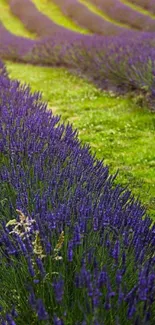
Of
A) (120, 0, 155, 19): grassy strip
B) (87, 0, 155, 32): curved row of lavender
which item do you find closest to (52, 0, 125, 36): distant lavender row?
(87, 0, 155, 32): curved row of lavender

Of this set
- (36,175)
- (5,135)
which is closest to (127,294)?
(36,175)

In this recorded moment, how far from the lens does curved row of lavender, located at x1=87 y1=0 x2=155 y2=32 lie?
18253 mm

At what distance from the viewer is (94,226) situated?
2.22m

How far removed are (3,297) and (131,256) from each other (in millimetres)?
561

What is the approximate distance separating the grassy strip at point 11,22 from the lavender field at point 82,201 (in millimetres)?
13904

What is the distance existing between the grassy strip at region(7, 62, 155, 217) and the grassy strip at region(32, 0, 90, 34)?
38.7 ft

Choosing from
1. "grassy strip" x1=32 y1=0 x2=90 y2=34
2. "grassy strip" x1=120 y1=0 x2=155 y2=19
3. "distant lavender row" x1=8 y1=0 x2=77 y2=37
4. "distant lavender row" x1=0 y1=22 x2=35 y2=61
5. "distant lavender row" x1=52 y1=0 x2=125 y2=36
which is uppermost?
"grassy strip" x1=120 y1=0 x2=155 y2=19

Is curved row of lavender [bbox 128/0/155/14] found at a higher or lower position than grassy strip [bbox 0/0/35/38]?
higher

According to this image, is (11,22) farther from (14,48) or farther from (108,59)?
(108,59)

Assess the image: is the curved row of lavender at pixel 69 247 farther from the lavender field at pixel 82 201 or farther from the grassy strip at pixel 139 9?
the grassy strip at pixel 139 9

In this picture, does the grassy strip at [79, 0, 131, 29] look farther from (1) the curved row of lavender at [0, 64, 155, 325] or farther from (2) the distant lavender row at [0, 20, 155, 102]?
(1) the curved row of lavender at [0, 64, 155, 325]

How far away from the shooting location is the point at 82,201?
8.27ft

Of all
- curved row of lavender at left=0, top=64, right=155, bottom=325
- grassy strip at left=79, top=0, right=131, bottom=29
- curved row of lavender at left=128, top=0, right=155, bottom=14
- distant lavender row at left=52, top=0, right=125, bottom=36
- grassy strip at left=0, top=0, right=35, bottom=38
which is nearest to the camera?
curved row of lavender at left=0, top=64, right=155, bottom=325

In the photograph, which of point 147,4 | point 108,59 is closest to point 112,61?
point 108,59
